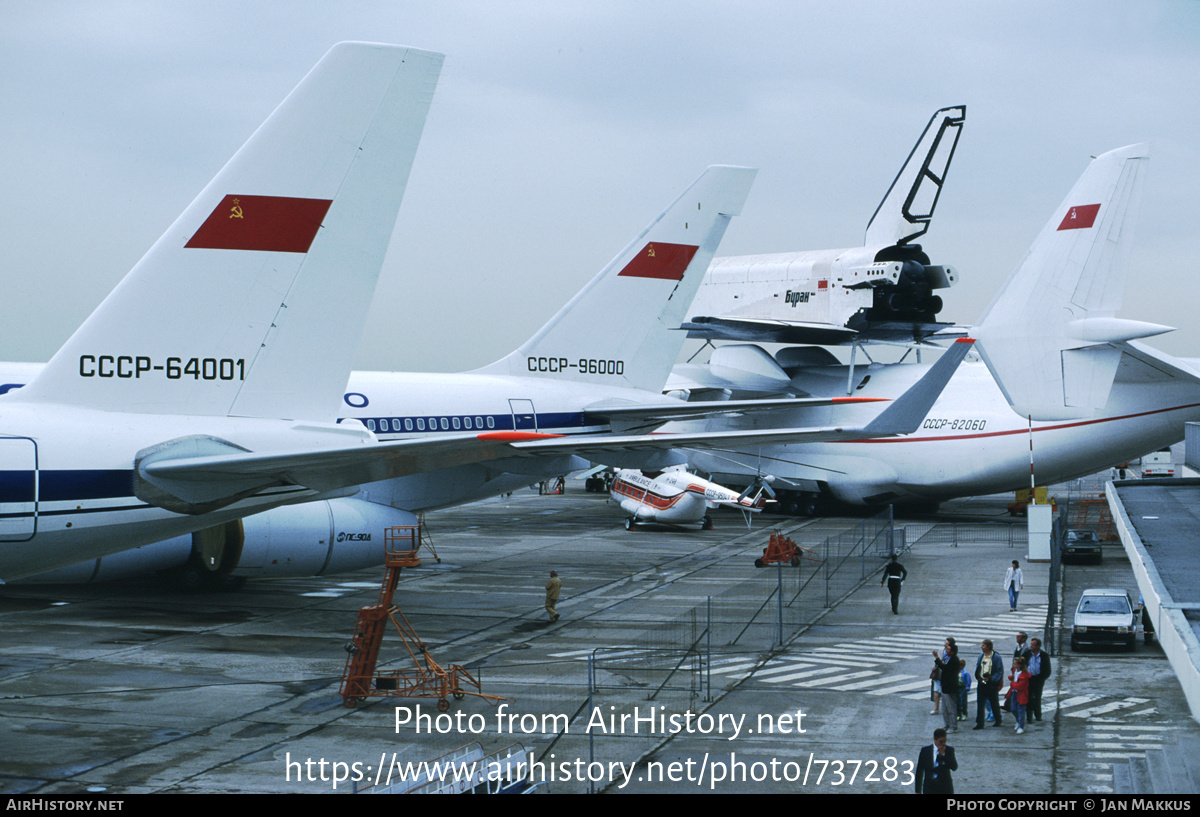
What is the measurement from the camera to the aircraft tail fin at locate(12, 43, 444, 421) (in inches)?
508

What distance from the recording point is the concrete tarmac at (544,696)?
505 inches

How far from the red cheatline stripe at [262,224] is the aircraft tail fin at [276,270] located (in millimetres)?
12

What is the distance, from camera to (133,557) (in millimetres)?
21953

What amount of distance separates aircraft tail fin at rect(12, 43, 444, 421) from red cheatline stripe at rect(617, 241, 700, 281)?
1446 cm

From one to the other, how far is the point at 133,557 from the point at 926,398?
14.9m

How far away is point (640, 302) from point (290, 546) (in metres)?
10.9

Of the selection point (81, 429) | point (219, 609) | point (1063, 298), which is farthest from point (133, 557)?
point (1063, 298)

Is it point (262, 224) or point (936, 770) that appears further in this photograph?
point (262, 224)

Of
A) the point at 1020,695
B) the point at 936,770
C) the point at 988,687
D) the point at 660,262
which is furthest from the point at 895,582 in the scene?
the point at 936,770

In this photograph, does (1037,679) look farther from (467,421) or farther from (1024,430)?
(1024,430)

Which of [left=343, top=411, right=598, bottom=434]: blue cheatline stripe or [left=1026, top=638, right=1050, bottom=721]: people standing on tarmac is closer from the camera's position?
[left=1026, top=638, right=1050, bottom=721]: people standing on tarmac

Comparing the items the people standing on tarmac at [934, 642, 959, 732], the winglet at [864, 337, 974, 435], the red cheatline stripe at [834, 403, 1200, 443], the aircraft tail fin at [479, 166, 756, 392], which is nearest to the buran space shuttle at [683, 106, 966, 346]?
the red cheatline stripe at [834, 403, 1200, 443]

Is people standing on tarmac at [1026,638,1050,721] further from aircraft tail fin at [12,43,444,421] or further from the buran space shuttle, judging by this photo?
the buran space shuttle

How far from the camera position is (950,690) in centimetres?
1481
